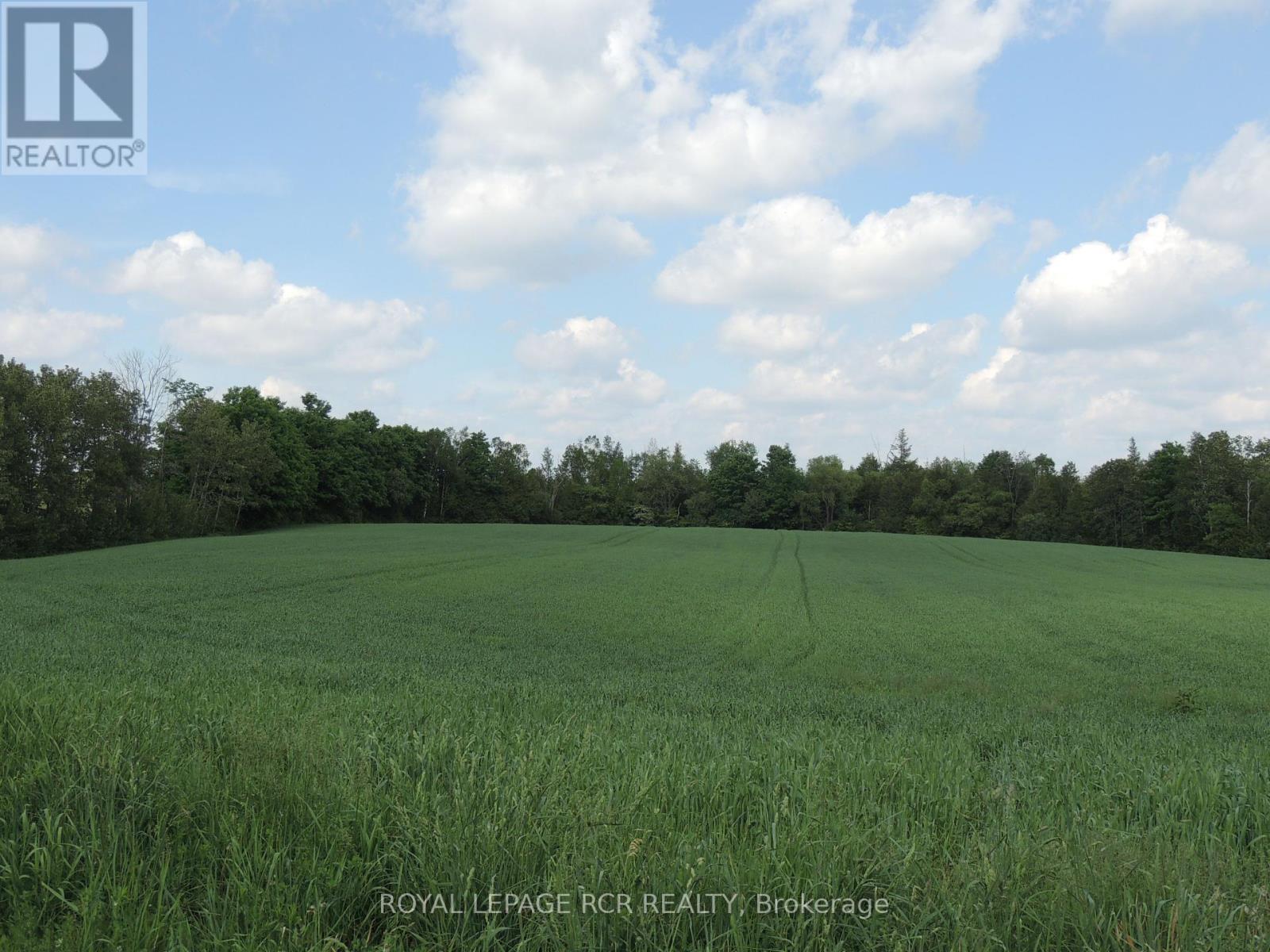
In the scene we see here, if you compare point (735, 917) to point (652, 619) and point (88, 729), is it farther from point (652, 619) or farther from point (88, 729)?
point (652, 619)

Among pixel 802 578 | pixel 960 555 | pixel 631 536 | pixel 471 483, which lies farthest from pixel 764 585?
pixel 471 483

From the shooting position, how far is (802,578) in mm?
35719

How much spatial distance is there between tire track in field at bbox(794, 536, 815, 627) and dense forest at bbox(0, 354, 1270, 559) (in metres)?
46.0

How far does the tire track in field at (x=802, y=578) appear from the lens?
23.9m

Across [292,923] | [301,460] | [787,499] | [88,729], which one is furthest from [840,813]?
[787,499]

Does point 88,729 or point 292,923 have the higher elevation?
point 88,729

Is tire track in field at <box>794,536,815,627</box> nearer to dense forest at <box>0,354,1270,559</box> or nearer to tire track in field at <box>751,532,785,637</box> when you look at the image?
tire track in field at <box>751,532,785,637</box>

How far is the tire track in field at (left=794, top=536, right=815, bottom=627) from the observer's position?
23.9m

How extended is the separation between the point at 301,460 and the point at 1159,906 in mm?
84315

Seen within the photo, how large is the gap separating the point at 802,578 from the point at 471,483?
8118 centimetres

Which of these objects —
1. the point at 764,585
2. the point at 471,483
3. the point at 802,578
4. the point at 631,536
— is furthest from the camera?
the point at 471,483

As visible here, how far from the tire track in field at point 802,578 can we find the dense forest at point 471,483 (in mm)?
45989

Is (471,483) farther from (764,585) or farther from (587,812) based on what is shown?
(587,812)

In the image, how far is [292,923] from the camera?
8.63 feet
